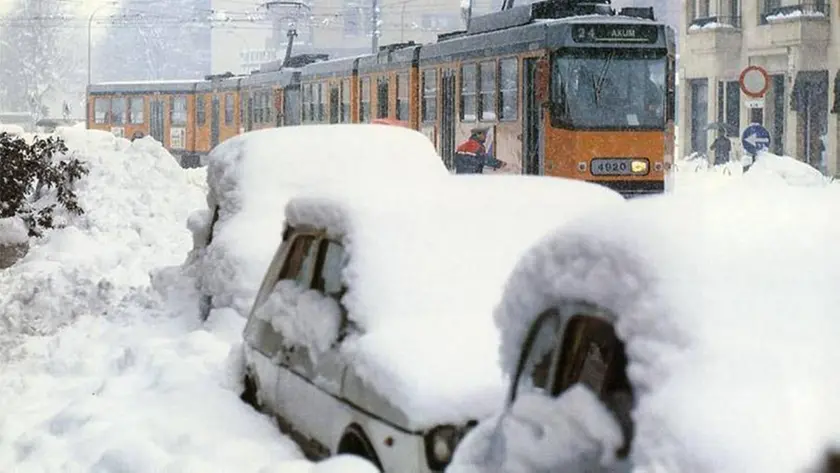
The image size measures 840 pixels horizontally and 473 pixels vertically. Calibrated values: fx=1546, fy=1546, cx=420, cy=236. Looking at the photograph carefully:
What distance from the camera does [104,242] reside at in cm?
1792

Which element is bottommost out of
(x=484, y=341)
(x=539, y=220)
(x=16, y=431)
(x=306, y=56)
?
(x=16, y=431)

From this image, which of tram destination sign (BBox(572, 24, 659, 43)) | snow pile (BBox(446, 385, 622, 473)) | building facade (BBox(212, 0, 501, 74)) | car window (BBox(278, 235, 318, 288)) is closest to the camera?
snow pile (BBox(446, 385, 622, 473))

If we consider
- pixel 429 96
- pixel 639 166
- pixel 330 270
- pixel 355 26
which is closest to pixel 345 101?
pixel 429 96

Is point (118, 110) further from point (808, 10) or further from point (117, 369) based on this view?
point (117, 369)

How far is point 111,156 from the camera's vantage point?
74.9ft

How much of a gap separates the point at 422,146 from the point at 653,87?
1004 centimetres

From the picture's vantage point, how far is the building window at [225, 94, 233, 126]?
41469 mm

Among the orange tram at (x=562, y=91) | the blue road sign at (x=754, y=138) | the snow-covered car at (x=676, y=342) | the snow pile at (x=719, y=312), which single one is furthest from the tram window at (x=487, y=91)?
the snow pile at (x=719, y=312)

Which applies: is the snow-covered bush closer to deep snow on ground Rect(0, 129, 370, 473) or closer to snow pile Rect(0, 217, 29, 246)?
deep snow on ground Rect(0, 129, 370, 473)

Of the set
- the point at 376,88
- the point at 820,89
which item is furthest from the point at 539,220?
the point at 820,89

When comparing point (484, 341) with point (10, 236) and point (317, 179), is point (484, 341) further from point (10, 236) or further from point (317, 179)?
point (10, 236)

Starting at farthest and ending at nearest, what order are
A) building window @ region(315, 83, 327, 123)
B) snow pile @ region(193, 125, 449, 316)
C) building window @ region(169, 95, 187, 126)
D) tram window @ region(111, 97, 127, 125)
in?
1. tram window @ region(111, 97, 127, 125)
2. building window @ region(169, 95, 187, 126)
3. building window @ region(315, 83, 327, 123)
4. snow pile @ region(193, 125, 449, 316)

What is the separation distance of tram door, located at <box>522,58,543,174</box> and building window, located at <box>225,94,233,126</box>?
21.0m

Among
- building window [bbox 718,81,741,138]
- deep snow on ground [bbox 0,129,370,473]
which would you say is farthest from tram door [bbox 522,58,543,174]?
building window [bbox 718,81,741,138]
